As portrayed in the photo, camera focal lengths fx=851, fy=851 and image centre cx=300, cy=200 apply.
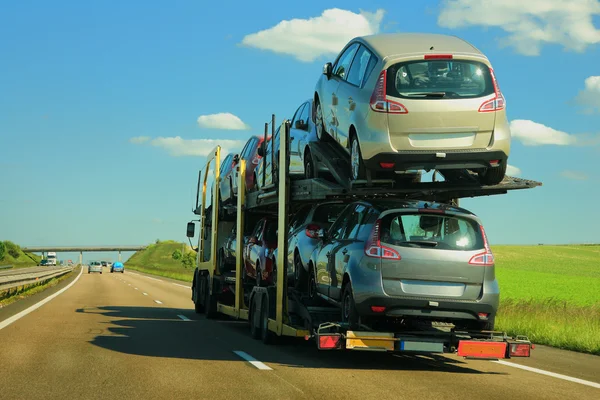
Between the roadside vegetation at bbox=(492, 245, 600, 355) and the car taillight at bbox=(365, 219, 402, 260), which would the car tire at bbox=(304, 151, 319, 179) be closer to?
the car taillight at bbox=(365, 219, 402, 260)

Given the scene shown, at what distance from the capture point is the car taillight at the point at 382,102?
9.76 metres

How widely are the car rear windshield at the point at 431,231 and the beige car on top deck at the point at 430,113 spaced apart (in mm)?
615

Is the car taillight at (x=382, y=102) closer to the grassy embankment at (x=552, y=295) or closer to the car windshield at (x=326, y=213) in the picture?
the car windshield at (x=326, y=213)

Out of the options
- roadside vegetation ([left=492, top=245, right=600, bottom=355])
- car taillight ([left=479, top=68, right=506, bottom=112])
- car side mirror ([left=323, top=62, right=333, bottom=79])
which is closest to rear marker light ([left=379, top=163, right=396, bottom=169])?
car taillight ([left=479, top=68, right=506, bottom=112])

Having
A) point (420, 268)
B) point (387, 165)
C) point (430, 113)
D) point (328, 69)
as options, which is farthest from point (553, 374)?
point (328, 69)

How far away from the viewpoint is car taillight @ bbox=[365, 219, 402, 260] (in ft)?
32.0

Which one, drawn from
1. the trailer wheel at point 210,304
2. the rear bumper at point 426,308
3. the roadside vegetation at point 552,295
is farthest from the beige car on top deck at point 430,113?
the trailer wheel at point 210,304

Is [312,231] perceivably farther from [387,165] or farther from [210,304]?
[210,304]

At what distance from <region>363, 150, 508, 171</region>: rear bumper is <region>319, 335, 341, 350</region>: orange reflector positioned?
2.01 metres

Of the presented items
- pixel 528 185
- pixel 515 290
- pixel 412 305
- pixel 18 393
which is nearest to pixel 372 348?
pixel 412 305

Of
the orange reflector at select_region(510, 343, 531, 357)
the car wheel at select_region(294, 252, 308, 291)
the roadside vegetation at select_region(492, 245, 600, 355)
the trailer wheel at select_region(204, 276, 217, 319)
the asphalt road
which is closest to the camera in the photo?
the asphalt road

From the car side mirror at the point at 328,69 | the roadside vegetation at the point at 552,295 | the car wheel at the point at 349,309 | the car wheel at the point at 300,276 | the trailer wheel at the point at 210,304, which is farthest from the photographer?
the trailer wheel at the point at 210,304

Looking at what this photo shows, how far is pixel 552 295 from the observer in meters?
36.8

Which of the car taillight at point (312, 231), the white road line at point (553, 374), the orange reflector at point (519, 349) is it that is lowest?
the white road line at point (553, 374)
